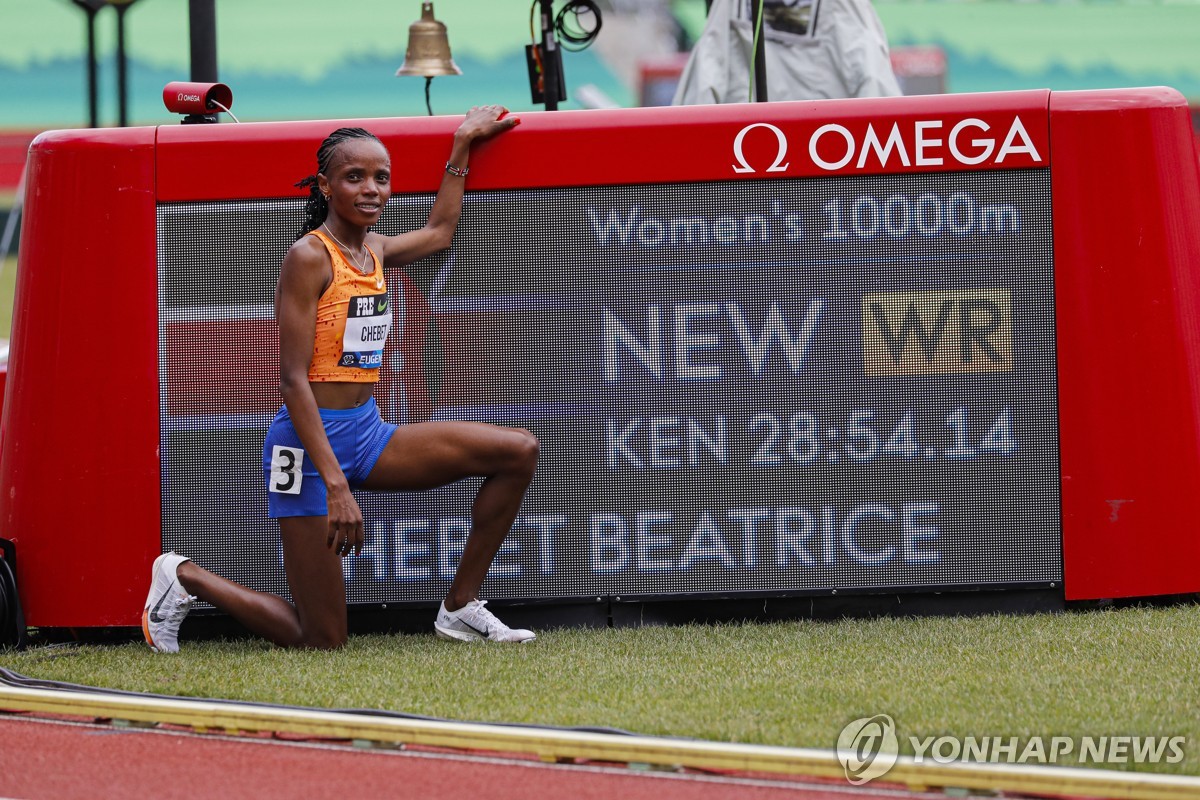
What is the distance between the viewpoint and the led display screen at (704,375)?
16.5 ft

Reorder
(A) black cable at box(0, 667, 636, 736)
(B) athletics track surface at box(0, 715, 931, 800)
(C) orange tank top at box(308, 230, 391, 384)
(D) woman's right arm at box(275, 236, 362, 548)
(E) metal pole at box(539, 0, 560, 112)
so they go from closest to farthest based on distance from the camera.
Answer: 1. (B) athletics track surface at box(0, 715, 931, 800)
2. (A) black cable at box(0, 667, 636, 736)
3. (D) woman's right arm at box(275, 236, 362, 548)
4. (C) orange tank top at box(308, 230, 391, 384)
5. (E) metal pole at box(539, 0, 560, 112)

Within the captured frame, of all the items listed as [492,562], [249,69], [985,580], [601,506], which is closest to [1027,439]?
[985,580]

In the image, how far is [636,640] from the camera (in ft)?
16.0

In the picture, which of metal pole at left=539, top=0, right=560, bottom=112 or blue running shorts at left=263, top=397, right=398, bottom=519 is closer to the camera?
blue running shorts at left=263, top=397, right=398, bottom=519

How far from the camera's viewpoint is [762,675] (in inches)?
171

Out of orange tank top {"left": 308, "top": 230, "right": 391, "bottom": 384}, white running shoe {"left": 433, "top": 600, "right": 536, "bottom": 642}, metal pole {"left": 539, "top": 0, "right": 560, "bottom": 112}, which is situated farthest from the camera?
metal pole {"left": 539, "top": 0, "right": 560, "bottom": 112}

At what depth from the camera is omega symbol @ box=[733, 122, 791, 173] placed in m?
5.00

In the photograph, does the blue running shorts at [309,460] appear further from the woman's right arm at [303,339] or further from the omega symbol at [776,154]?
the omega symbol at [776,154]

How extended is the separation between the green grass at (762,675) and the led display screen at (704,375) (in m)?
0.23
